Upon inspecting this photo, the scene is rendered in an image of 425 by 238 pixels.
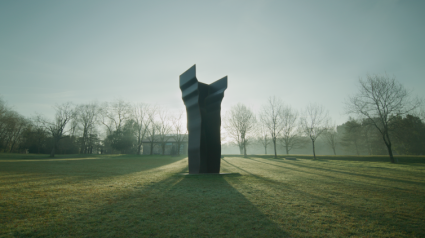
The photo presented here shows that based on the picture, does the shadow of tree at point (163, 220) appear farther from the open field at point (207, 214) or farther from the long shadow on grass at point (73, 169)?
the long shadow on grass at point (73, 169)

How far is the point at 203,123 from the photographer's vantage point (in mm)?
9695

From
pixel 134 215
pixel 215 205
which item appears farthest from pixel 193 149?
pixel 134 215

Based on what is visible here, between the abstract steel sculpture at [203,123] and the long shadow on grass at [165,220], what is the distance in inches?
Answer: 191

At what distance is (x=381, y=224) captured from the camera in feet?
10.3

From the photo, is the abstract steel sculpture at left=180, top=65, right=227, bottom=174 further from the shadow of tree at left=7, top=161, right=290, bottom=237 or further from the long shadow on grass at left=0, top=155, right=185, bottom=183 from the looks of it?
the shadow of tree at left=7, top=161, right=290, bottom=237

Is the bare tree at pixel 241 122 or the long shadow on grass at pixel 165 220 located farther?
the bare tree at pixel 241 122

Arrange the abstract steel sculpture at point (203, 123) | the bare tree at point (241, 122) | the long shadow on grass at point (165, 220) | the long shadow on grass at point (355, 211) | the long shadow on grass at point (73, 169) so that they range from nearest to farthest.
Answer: the long shadow on grass at point (165, 220), the long shadow on grass at point (355, 211), the long shadow on grass at point (73, 169), the abstract steel sculpture at point (203, 123), the bare tree at point (241, 122)

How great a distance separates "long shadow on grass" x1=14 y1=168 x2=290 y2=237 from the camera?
2705mm

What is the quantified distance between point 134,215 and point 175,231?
1.17 m

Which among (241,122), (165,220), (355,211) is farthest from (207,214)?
(241,122)

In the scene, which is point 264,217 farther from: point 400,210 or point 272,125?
point 272,125

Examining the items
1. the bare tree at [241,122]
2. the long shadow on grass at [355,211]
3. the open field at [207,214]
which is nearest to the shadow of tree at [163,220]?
the open field at [207,214]

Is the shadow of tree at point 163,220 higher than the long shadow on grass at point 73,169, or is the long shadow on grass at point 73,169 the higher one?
the shadow of tree at point 163,220

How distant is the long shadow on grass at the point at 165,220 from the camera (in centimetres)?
271
